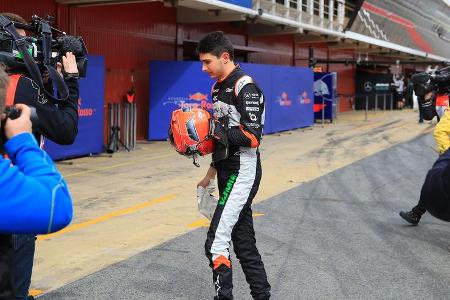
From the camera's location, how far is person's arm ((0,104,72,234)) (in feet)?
6.14

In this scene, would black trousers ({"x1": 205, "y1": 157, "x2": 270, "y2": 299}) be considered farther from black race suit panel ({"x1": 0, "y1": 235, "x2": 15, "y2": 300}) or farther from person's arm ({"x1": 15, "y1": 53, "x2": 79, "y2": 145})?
black race suit panel ({"x1": 0, "y1": 235, "x2": 15, "y2": 300})

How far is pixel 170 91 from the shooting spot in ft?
51.6

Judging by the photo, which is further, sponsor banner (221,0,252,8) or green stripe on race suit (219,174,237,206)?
→ sponsor banner (221,0,252,8)

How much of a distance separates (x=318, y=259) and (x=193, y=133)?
222 cm

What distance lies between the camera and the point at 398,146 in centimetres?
1597

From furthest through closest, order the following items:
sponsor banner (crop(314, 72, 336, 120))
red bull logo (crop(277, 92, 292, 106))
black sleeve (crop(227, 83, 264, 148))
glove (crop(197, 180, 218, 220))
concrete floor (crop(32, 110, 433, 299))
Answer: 1. sponsor banner (crop(314, 72, 336, 120))
2. red bull logo (crop(277, 92, 292, 106))
3. concrete floor (crop(32, 110, 433, 299))
4. glove (crop(197, 180, 218, 220))
5. black sleeve (crop(227, 83, 264, 148))

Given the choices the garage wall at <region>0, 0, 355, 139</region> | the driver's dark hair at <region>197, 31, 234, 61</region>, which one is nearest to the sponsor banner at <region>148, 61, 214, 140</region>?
the garage wall at <region>0, 0, 355, 139</region>

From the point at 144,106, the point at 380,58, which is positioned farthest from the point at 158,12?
the point at 380,58

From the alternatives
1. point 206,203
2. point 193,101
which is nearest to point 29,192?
point 206,203

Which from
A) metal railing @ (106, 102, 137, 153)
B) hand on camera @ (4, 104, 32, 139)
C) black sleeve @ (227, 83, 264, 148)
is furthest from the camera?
metal railing @ (106, 102, 137, 153)

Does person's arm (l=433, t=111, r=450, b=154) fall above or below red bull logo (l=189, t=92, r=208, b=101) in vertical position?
below

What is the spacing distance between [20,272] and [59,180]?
94 cm

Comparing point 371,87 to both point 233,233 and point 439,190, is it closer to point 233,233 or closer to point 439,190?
point 439,190

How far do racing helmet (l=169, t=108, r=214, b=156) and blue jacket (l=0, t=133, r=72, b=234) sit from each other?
5.92 feet
